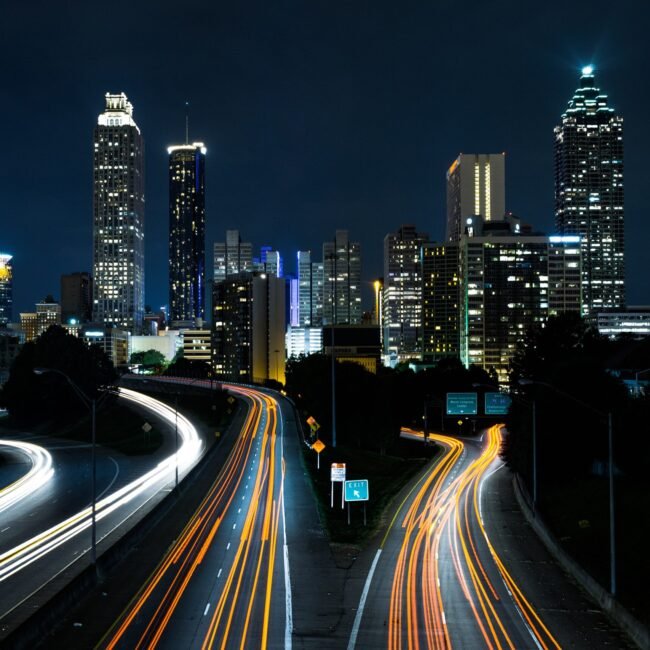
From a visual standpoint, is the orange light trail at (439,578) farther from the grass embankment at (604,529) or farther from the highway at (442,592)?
the grass embankment at (604,529)

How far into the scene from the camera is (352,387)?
114 m

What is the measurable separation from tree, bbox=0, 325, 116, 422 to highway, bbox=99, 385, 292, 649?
274 feet

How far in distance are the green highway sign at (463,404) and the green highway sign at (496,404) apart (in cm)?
368

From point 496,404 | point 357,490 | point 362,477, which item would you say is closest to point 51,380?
point 362,477

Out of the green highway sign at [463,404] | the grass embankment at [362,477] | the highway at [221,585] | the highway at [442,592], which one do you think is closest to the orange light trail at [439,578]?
the highway at [442,592]

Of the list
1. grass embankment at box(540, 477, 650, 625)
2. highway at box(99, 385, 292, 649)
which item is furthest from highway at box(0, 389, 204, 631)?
grass embankment at box(540, 477, 650, 625)

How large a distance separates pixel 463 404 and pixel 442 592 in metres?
55.0

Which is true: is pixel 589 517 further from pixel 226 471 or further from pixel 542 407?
pixel 226 471

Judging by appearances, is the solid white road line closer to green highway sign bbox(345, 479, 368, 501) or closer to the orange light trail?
the orange light trail

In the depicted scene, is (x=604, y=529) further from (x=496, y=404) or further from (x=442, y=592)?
(x=496, y=404)

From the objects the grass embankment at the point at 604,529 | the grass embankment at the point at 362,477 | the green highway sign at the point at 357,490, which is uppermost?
the green highway sign at the point at 357,490

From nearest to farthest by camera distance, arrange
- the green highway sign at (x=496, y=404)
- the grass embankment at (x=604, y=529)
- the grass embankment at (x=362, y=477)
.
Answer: the grass embankment at (x=604, y=529), the grass embankment at (x=362, y=477), the green highway sign at (x=496, y=404)

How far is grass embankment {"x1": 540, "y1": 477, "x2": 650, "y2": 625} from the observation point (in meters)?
34.2

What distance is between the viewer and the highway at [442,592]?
87.4 ft
